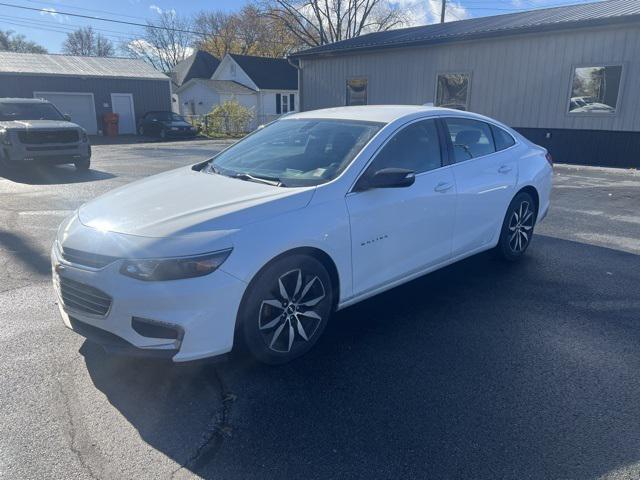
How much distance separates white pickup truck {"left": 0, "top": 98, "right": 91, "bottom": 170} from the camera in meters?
11.3

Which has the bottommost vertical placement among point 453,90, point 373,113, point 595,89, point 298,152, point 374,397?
point 374,397

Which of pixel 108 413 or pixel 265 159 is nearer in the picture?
pixel 108 413

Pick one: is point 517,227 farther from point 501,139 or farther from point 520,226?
point 501,139

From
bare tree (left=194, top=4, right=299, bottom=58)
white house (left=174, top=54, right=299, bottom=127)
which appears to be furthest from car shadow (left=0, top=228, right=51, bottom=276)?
bare tree (left=194, top=4, right=299, bottom=58)

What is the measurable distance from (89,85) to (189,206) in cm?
2972

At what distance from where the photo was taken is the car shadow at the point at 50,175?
430 inches

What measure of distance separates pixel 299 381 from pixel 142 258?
1.25 meters

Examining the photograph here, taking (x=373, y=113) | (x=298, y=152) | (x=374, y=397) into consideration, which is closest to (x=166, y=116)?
(x=373, y=113)

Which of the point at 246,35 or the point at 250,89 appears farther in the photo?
the point at 246,35

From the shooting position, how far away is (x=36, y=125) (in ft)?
38.1

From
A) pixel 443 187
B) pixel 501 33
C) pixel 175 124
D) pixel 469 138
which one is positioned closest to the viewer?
pixel 443 187

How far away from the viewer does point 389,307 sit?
424cm

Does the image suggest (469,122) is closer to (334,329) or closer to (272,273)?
(334,329)

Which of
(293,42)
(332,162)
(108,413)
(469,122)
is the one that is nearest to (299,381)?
(108,413)
